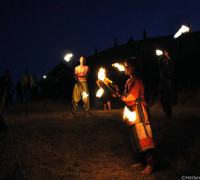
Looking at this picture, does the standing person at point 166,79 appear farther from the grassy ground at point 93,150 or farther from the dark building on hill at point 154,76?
the dark building on hill at point 154,76

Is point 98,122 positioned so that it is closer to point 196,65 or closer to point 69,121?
point 69,121

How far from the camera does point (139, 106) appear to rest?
14.5 feet

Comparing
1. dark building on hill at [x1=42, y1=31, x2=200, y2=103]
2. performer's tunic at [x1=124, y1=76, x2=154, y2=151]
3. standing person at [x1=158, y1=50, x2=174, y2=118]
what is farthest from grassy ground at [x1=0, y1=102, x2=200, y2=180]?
dark building on hill at [x1=42, y1=31, x2=200, y2=103]

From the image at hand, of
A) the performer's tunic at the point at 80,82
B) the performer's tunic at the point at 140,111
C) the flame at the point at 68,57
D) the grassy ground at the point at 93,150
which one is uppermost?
the flame at the point at 68,57

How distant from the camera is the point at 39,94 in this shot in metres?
23.4

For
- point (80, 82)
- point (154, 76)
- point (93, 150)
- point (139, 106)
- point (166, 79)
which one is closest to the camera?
point (139, 106)

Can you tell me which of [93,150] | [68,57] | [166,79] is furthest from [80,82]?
[93,150]

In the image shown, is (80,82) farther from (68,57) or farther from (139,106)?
(139,106)

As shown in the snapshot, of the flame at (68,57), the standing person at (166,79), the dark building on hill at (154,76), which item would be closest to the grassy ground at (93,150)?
the standing person at (166,79)

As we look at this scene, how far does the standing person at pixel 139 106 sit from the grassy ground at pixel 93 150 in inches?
15.3

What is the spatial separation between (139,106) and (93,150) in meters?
2.19

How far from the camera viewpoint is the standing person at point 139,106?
171 inches

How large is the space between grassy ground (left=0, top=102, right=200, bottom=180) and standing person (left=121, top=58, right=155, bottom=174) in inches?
15.3

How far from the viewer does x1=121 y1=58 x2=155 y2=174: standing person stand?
433 cm
